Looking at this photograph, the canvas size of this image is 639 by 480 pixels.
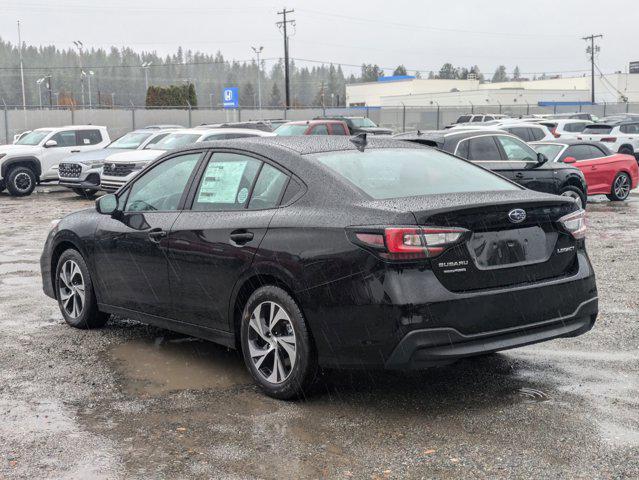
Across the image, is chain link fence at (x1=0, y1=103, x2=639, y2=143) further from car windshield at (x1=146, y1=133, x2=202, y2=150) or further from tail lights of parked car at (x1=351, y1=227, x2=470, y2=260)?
tail lights of parked car at (x1=351, y1=227, x2=470, y2=260)

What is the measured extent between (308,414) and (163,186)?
229 centimetres

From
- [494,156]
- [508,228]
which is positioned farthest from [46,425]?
[494,156]

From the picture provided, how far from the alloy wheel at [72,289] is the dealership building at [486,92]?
254ft

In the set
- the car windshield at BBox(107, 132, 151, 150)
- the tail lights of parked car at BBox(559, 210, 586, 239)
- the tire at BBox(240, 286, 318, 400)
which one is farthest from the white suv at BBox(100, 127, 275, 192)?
the tail lights of parked car at BBox(559, 210, 586, 239)

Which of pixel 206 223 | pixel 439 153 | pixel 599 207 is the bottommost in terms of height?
pixel 599 207

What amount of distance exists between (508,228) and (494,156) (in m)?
9.55

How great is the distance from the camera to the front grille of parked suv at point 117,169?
1923cm

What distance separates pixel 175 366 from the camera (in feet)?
20.7

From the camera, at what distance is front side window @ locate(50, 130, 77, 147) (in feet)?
77.2

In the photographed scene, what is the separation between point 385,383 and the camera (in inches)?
227

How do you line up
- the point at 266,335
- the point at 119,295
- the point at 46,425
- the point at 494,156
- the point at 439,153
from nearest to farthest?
the point at 46,425 → the point at 266,335 → the point at 439,153 → the point at 119,295 → the point at 494,156

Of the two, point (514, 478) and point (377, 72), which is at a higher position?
point (377, 72)

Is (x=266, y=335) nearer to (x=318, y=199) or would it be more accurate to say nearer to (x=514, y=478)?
(x=318, y=199)

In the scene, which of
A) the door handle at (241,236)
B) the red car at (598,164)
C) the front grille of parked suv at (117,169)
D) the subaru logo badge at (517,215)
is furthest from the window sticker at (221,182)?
the front grille of parked suv at (117,169)
